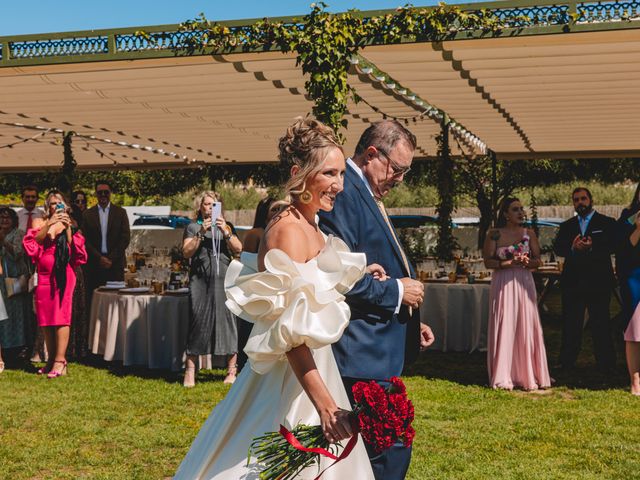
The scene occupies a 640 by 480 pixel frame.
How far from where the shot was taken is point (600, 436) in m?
5.62

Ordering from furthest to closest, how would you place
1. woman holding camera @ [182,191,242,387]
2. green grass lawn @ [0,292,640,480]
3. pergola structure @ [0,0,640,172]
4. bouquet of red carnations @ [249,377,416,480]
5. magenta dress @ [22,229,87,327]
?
1. magenta dress @ [22,229,87,327]
2. woman holding camera @ [182,191,242,387]
3. pergola structure @ [0,0,640,172]
4. green grass lawn @ [0,292,640,480]
5. bouquet of red carnations @ [249,377,416,480]

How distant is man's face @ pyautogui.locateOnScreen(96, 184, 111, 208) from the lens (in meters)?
9.59

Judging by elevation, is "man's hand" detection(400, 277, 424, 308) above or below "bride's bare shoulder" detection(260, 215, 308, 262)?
below

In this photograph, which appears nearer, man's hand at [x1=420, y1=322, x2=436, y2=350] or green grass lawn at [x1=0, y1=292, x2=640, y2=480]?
man's hand at [x1=420, y1=322, x2=436, y2=350]

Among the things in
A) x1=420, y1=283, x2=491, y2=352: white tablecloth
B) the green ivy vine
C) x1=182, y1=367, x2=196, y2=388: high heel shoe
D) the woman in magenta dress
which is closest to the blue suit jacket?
the green ivy vine

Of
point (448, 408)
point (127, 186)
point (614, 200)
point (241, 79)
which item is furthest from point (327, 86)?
point (127, 186)

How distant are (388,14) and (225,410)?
5.07 meters

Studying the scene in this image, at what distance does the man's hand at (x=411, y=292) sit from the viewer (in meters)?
2.89

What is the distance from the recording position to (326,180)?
2566mm

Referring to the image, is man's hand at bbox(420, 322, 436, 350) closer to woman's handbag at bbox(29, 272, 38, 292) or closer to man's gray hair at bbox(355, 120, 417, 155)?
man's gray hair at bbox(355, 120, 417, 155)

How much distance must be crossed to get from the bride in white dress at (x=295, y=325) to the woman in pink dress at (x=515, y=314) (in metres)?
4.95

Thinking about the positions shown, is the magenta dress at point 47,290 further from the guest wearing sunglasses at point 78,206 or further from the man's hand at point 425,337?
the man's hand at point 425,337

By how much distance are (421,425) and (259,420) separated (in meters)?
3.63

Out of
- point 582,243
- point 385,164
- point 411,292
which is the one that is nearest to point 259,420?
point 411,292
